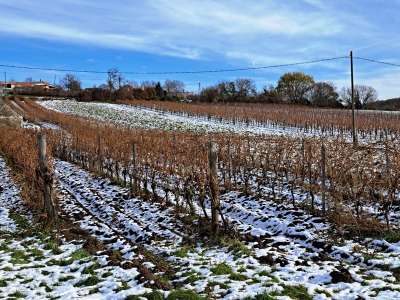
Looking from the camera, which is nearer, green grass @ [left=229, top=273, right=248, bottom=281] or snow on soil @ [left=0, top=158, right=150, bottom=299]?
snow on soil @ [left=0, top=158, right=150, bottom=299]

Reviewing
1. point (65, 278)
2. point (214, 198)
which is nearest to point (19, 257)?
point (65, 278)

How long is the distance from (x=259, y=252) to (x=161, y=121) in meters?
37.2

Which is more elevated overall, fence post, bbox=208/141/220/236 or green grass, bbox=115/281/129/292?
fence post, bbox=208/141/220/236

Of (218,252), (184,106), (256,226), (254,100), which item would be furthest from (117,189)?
(254,100)

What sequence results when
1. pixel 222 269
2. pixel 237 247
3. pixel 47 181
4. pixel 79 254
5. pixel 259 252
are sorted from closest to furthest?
pixel 222 269, pixel 259 252, pixel 237 247, pixel 79 254, pixel 47 181

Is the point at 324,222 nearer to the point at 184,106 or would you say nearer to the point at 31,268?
the point at 31,268

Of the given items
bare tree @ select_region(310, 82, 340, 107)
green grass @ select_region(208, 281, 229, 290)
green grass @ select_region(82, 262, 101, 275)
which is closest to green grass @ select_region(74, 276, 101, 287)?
green grass @ select_region(82, 262, 101, 275)

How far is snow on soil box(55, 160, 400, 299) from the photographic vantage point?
6.05 meters

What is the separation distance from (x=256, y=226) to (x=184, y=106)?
4635 cm

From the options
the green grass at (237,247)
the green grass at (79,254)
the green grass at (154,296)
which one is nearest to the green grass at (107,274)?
the green grass at (79,254)

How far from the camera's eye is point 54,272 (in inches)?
292

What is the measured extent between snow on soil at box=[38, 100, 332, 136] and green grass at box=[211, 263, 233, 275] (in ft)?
90.6

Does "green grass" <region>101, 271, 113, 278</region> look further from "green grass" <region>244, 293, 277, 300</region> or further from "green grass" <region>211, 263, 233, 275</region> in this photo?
"green grass" <region>244, 293, 277, 300</region>

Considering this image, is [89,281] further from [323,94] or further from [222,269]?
[323,94]
